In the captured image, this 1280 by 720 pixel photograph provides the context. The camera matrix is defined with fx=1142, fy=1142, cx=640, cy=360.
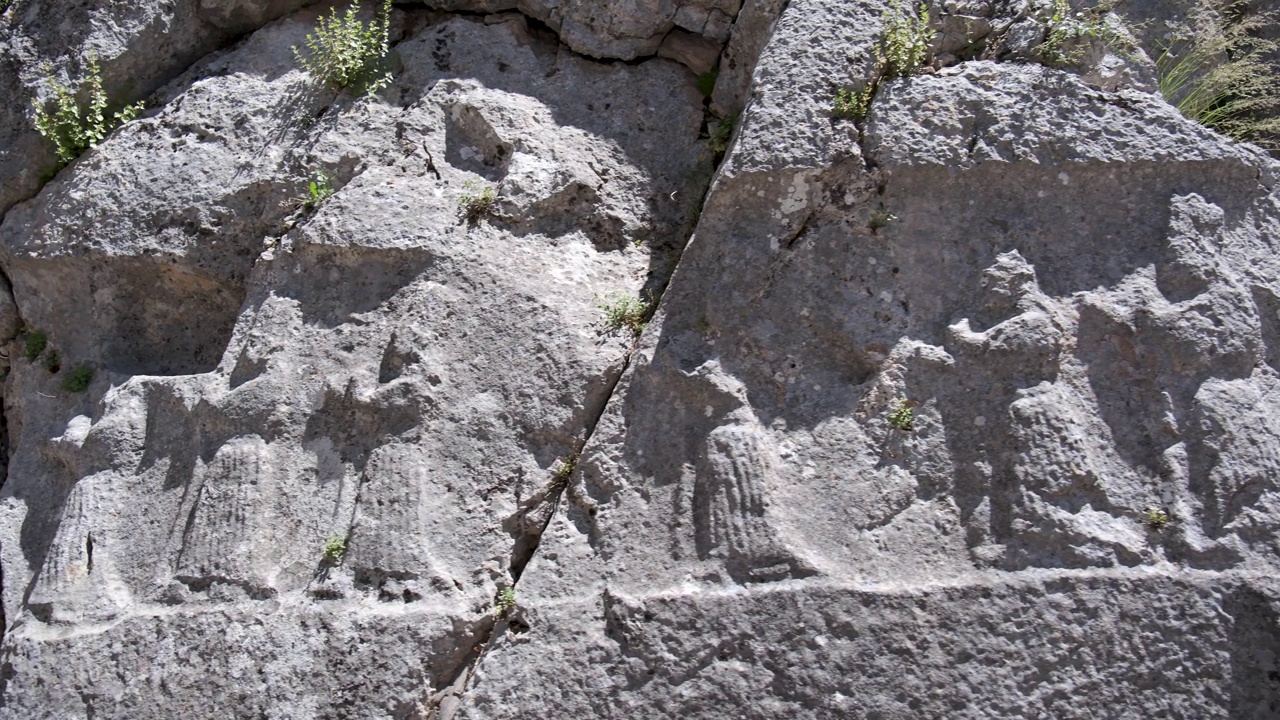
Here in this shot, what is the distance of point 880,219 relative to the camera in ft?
13.8

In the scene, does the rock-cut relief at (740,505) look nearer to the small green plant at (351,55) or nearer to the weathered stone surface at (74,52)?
the small green plant at (351,55)

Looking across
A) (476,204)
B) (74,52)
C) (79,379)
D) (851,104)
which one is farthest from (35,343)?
(851,104)

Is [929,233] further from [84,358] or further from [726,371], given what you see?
[84,358]

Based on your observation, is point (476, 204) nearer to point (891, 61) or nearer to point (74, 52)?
point (891, 61)

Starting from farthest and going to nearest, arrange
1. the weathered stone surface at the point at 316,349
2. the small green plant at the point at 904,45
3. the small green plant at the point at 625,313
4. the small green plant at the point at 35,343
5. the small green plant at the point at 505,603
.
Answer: the small green plant at the point at 35,343
the small green plant at the point at 625,313
the small green plant at the point at 904,45
the weathered stone surface at the point at 316,349
the small green plant at the point at 505,603

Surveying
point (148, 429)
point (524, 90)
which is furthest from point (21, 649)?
point (524, 90)

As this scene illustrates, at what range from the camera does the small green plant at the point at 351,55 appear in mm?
5113

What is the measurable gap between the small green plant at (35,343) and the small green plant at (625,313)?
99.3 inches

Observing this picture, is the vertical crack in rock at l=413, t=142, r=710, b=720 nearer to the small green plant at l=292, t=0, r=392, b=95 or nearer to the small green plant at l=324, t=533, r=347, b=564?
the small green plant at l=324, t=533, r=347, b=564

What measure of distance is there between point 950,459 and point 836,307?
0.68 m

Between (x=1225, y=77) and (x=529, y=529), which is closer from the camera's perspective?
(x=529, y=529)

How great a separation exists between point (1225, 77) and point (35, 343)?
206 inches

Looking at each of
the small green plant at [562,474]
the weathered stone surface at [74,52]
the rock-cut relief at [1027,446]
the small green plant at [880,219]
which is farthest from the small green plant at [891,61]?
the weathered stone surface at [74,52]

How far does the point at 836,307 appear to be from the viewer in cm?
416
